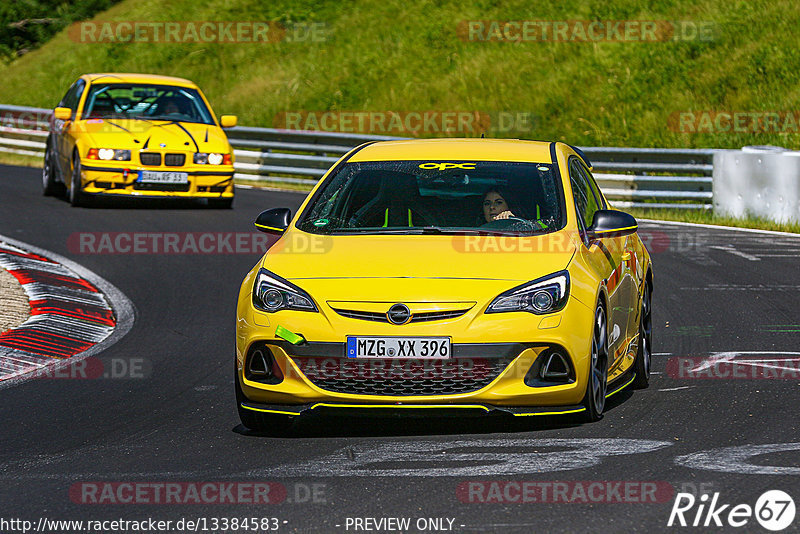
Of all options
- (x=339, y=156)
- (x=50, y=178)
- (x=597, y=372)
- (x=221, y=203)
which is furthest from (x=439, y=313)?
(x=339, y=156)

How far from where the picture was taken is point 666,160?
20.8m

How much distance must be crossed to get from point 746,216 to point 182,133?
25.3 feet

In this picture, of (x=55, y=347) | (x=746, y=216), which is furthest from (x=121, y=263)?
(x=746, y=216)

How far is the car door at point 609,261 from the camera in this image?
7742 mm

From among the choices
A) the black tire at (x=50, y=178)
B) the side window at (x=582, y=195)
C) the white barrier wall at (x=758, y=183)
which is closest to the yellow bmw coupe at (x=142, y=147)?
the black tire at (x=50, y=178)

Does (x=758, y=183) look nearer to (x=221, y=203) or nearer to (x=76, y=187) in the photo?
(x=221, y=203)

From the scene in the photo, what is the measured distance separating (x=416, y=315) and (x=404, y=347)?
0.57ft

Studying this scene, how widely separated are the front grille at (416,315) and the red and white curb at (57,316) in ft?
10.2

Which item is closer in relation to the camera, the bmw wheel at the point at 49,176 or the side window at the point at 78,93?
the side window at the point at 78,93

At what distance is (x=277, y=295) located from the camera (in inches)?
285

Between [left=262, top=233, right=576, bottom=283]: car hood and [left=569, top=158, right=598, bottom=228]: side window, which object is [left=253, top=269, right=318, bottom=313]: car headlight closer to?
[left=262, top=233, right=576, bottom=283]: car hood

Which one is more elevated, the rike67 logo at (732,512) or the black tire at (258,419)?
the black tire at (258,419)

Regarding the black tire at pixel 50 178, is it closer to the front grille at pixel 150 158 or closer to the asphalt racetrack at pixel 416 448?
the front grille at pixel 150 158

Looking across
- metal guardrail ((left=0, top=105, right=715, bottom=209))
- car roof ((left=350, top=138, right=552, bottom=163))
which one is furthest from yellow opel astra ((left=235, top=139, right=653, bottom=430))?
metal guardrail ((left=0, top=105, right=715, bottom=209))
